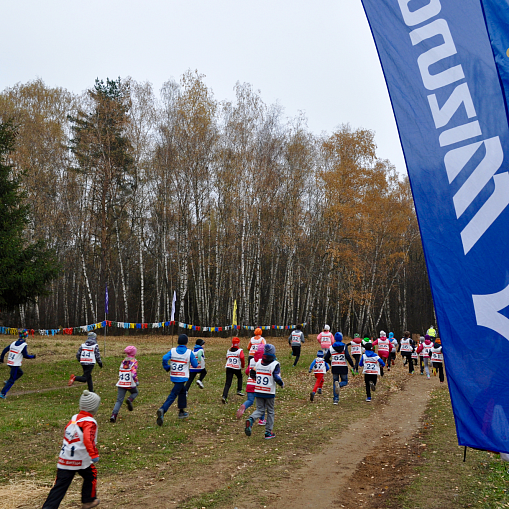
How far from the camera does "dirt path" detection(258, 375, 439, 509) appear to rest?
6.63m

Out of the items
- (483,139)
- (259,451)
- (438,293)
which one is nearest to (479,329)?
(438,293)

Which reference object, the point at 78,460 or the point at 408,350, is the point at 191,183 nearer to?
the point at 408,350

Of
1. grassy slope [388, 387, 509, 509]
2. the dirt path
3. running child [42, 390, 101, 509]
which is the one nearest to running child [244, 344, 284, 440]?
the dirt path

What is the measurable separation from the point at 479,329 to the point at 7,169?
20.7m

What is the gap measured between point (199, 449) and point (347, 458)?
2.89 meters

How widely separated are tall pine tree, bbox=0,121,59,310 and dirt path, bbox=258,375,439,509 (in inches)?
565

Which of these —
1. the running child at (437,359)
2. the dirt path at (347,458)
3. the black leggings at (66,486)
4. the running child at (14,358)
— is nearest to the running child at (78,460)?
the black leggings at (66,486)

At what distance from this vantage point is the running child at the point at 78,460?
5.44 metres

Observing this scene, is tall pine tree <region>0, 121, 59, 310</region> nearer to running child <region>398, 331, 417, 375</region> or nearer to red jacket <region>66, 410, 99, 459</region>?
red jacket <region>66, 410, 99, 459</region>

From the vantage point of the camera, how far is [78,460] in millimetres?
5449

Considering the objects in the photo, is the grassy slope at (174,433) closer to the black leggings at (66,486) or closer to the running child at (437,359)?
the black leggings at (66,486)

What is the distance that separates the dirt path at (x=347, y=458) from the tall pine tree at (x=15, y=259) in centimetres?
1435

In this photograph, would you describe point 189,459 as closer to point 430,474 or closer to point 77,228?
point 430,474

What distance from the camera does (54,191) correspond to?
36.1 metres
